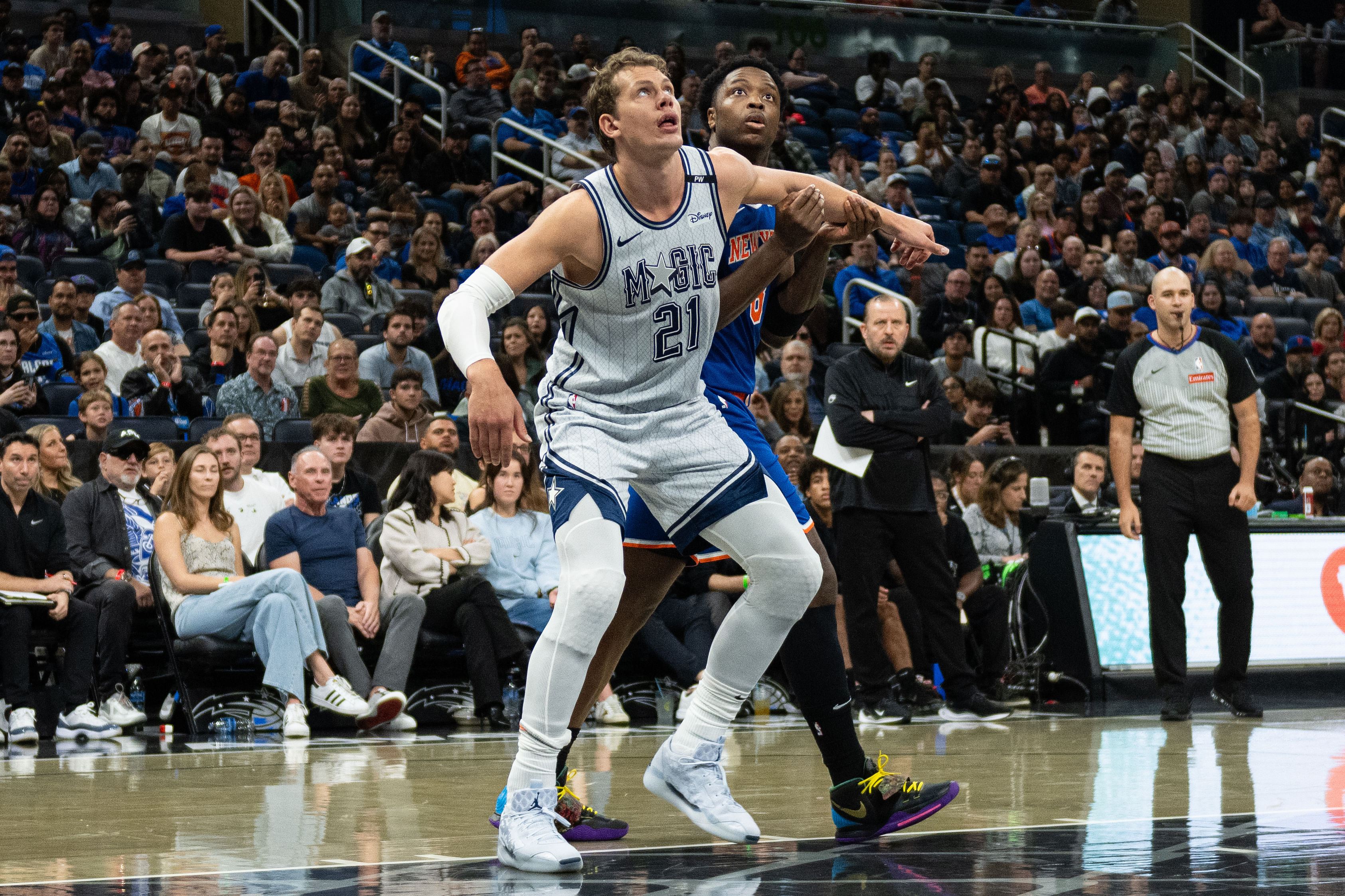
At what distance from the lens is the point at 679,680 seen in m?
8.11

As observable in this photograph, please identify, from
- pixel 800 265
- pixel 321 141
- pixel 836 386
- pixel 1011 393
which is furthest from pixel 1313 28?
pixel 800 265

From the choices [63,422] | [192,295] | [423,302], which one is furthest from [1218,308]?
[63,422]

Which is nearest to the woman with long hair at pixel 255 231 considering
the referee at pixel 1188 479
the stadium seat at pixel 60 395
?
the stadium seat at pixel 60 395

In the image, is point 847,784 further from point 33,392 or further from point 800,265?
point 33,392

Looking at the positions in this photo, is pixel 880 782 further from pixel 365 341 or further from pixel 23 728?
pixel 365 341

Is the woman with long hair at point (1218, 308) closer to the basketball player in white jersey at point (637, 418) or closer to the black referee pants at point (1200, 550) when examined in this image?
the black referee pants at point (1200, 550)

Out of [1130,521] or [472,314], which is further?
[1130,521]

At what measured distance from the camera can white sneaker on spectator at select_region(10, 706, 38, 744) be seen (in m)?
6.78

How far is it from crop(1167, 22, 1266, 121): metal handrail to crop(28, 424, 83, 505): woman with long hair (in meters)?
16.5

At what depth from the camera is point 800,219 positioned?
3523 millimetres

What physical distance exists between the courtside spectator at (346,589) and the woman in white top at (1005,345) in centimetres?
628

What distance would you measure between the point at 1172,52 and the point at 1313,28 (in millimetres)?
2342

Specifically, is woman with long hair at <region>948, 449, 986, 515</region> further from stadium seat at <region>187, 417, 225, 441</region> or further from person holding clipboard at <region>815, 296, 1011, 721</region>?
stadium seat at <region>187, 417, 225, 441</region>

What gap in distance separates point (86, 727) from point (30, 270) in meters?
5.31
